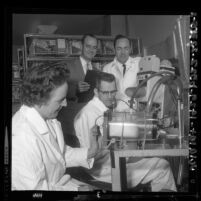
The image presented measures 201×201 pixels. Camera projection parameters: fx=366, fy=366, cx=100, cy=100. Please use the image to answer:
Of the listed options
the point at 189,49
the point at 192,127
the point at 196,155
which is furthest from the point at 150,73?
the point at 196,155

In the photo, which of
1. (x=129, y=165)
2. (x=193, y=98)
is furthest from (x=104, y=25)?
(x=129, y=165)

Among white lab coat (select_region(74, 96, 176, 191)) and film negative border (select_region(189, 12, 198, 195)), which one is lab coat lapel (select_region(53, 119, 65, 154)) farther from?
film negative border (select_region(189, 12, 198, 195))

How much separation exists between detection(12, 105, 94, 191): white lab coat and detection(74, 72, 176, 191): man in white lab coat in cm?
6

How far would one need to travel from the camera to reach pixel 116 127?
1.69 metres

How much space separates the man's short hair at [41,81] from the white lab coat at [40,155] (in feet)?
0.18

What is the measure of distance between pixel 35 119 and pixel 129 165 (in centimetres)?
49

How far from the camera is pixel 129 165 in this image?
1.71m

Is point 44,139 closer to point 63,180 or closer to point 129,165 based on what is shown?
point 63,180

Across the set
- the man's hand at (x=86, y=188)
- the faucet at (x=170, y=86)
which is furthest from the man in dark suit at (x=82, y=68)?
the man's hand at (x=86, y=188)

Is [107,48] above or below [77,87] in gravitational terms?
above

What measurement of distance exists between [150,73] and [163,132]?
0.28m

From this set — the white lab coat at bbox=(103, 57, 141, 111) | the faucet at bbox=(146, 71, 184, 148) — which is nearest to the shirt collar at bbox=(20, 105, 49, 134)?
the white lab coat at bbox=(103, 57, 141, 111)

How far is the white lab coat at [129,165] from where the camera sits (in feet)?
5.61

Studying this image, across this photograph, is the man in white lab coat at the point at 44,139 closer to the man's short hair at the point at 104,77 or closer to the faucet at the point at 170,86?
Answer: the man's short hair at the point at 104,77
